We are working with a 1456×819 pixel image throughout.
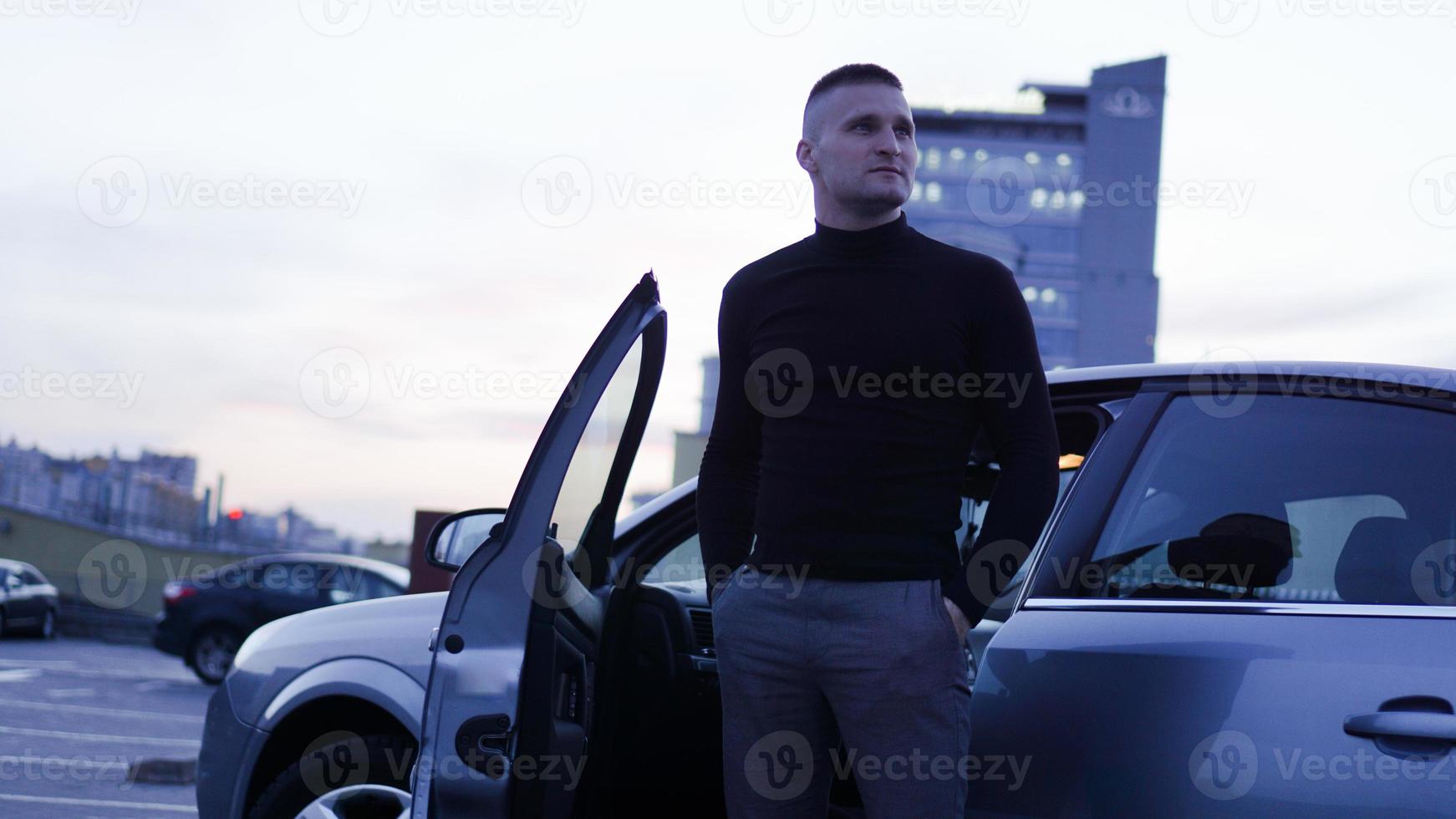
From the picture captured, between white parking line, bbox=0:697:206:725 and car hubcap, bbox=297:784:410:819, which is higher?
car hubcap, bbox=297:784:410:819

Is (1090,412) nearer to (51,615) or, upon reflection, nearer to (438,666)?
(438,666)

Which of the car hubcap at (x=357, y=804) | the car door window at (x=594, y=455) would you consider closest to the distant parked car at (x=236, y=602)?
the car hubcap at (x=357, y=804)

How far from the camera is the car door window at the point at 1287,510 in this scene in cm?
219

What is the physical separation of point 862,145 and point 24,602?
19.9 m

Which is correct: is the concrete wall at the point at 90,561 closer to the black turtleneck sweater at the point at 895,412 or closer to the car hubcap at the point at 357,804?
the car hubcap at the point at 357,804

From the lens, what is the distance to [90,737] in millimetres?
8859

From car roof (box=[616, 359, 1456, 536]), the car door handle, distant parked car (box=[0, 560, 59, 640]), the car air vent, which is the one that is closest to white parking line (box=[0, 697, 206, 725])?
the car air vent

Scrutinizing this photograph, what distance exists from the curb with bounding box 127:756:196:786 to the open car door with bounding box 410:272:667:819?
224 inches

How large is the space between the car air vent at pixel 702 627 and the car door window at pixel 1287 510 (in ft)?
3.17

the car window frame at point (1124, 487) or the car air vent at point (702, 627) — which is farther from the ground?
the car window frame at point (1124, 487)

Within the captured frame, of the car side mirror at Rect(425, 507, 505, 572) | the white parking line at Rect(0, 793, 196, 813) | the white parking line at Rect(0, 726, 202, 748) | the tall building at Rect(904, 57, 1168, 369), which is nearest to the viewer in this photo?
the car side mirror at Rect(425, 507, 505, 572)

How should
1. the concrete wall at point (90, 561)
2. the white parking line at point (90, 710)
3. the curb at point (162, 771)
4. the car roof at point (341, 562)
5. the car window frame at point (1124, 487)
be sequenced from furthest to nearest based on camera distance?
1. the concrete wall at point (90, 561)
2. the car roof at point (341, 562)
3. the white parking line at point (90, 710)
4. the curb at point (162, 771)
5. the car window frame at point (1124, 487)

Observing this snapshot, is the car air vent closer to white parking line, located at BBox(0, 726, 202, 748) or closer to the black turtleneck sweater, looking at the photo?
the black turtleneck sweater

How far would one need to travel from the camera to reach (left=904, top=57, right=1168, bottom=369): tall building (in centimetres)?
7588
